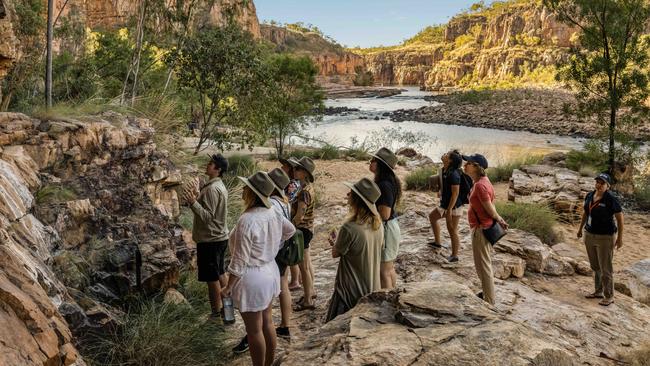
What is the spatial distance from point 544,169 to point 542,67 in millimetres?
91762

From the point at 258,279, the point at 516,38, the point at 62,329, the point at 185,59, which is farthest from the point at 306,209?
the point at 516,38

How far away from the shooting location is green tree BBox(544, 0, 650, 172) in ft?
48.0

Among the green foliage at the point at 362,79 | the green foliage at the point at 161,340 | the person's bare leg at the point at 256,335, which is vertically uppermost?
the green foliage at the point at 362,79

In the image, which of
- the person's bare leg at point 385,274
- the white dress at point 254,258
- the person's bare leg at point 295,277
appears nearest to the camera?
the white dress at point 254,258

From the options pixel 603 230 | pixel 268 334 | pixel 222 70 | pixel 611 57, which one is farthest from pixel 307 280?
pixel 611 57

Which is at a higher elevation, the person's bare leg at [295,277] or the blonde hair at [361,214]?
the blonde hair at [361,214]

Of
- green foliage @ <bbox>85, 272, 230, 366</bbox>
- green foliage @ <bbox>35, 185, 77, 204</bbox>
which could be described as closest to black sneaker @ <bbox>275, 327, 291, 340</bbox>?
green foliage @ <bbox>85, 272, 230, 366</bbox>

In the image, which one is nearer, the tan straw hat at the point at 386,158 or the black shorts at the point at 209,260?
the tan straw hat at the point at 386,158

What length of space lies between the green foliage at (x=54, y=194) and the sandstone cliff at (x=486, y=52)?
305 feet

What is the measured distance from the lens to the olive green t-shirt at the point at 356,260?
399cm

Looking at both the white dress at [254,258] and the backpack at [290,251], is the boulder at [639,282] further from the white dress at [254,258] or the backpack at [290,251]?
the white dress at [254,258]

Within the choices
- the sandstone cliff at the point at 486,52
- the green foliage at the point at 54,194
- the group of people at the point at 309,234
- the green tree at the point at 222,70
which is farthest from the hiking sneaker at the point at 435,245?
the sandstone cliff at the point at 486,52

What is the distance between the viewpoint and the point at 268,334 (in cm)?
402

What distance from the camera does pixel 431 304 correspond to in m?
3.33
